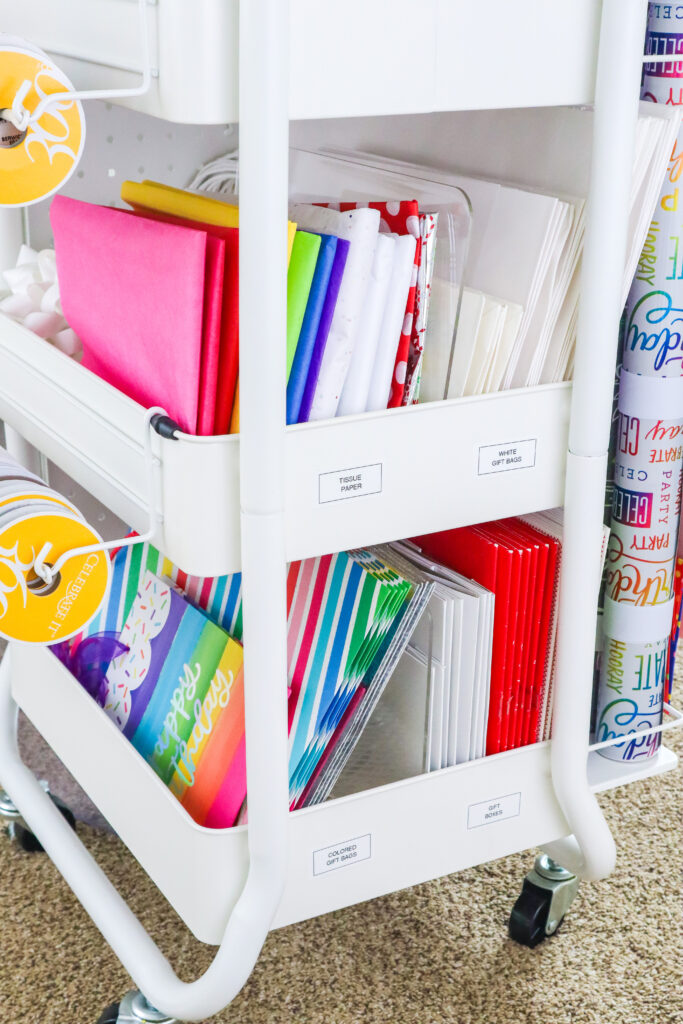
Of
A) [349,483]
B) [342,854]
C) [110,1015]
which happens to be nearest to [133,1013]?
[110,1015]

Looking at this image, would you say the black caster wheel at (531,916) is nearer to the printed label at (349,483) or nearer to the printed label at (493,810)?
the printed label at (493,810)

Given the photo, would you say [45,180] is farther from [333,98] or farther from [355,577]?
[355,577]

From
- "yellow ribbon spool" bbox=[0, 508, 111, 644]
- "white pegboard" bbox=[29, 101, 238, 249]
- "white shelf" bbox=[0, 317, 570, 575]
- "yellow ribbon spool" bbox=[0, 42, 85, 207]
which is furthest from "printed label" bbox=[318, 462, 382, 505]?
"white pegboard" bbox=[29, 101, 238, 249]

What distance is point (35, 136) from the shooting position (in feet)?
2.13

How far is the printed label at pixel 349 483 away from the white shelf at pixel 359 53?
0.76 ft

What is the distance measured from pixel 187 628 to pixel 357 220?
0.41 m

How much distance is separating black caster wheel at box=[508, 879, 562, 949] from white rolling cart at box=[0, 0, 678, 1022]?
0.24 ft

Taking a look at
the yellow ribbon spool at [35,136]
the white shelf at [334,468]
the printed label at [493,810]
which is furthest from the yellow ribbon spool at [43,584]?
the printed label at [493,810]

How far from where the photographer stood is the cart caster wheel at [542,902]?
43.8 inches

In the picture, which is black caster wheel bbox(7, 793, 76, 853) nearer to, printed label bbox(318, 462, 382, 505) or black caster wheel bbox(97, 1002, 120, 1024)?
black caster wheel bbox(97, 1002, 120, 1024)

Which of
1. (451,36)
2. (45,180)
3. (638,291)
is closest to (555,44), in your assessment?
(451,36)

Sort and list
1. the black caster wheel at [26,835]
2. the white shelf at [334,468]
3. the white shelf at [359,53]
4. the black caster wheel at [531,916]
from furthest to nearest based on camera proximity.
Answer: the black caster wheel at [26,835] → the black caster wheel at [531,916] → the white shelf at [334,468] → the white shelf at [359,53]

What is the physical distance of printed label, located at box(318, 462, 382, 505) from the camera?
772 millimetres

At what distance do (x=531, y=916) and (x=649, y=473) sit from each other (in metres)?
0.46
